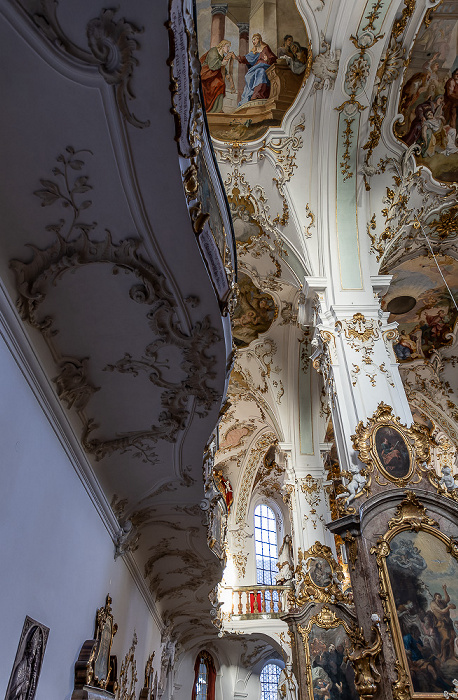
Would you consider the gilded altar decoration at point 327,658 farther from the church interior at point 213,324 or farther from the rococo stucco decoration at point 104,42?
the rococo stucco decoration at point 104,42

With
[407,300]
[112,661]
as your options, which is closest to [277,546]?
[407,300]

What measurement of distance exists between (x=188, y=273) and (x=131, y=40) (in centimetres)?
Answer: 158

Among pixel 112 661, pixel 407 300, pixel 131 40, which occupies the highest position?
pixel 407 300

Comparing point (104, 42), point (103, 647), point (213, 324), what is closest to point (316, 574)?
point (103, 647)

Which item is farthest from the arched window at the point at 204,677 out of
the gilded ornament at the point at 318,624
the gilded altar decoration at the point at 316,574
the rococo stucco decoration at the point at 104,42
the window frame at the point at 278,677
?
the rococo stucco decoration at the point at 104,42

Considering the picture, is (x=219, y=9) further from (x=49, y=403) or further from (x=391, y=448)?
(x=49, y=403)

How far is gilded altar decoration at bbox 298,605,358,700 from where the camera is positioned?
9776 millimetres

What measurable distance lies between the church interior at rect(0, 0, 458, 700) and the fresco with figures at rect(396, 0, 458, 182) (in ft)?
0.13

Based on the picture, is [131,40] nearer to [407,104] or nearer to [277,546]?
[407,104]

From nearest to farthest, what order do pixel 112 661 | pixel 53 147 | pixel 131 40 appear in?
pixel 131 40
pixel 53 147
pixel 112 661

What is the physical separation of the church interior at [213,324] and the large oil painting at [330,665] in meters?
0.04

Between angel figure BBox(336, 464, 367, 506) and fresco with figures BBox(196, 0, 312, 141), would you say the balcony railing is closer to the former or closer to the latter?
angel figure BBox(336, 464, 367, 506)

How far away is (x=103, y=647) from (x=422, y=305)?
1128cm

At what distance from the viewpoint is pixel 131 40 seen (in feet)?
8.63
